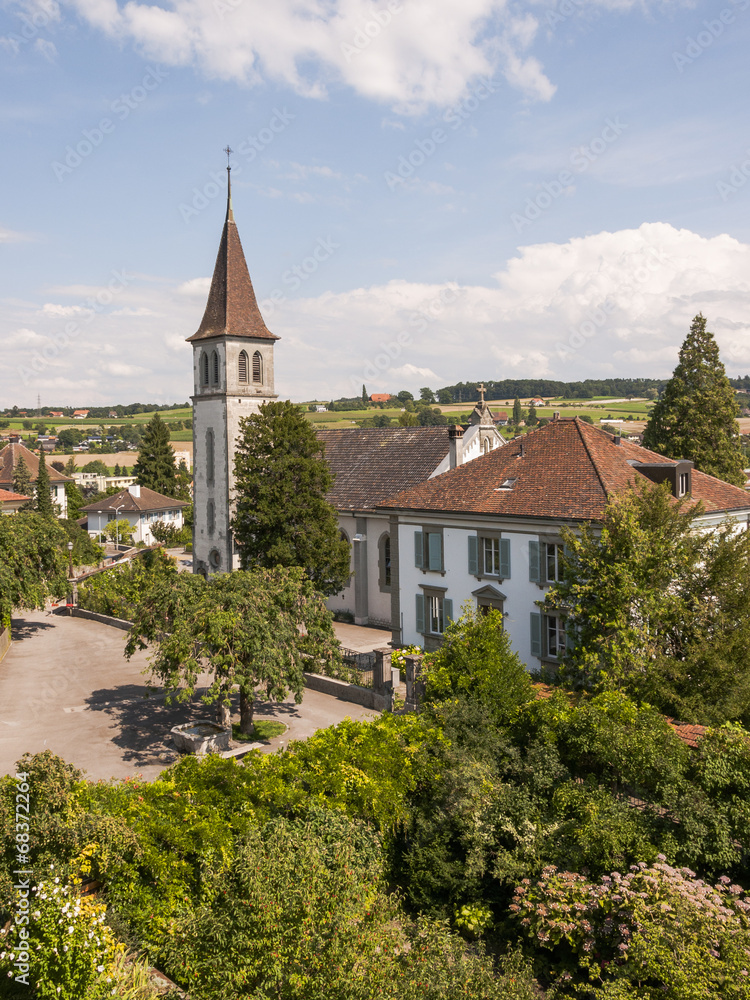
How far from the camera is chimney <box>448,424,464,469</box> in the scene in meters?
41.6

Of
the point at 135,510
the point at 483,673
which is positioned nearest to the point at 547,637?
the point at 483,673

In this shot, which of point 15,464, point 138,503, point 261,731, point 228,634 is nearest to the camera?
point 228,634

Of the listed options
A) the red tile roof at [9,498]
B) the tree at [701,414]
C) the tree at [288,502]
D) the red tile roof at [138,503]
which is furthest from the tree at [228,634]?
the red tile roof at [138,503]

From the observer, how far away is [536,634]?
29.2m

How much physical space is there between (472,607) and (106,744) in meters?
14.9

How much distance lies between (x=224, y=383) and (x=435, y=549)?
20403mm

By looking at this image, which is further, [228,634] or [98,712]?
[98,712]

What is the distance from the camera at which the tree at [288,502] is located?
3709 cm

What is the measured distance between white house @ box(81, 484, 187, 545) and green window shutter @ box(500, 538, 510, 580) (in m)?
58.7

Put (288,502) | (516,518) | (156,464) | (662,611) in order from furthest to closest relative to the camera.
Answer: (156,464) → (288,502) → (516,518) → (662,611)

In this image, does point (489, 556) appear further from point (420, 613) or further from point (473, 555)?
point (420, 613)

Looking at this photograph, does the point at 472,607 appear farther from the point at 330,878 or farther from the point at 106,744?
the point at 330,878

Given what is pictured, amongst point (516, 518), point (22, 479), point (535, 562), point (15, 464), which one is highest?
point (15, 464)

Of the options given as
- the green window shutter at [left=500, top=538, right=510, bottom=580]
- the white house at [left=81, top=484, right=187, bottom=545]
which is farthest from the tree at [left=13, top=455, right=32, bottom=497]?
the green window shutter at [left=500, top=538, right=510, bottom=580]
